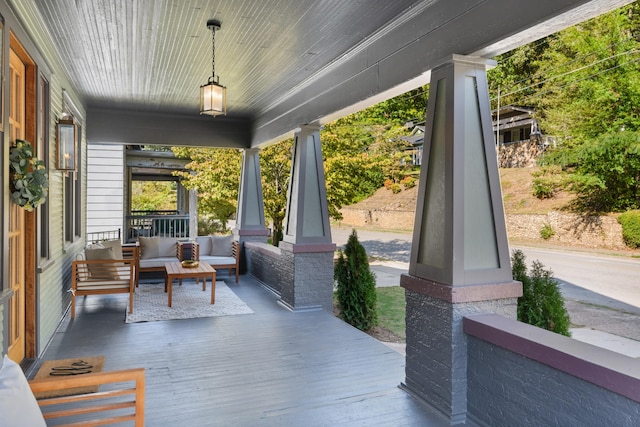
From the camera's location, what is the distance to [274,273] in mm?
7117

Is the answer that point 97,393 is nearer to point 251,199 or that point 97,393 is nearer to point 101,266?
point 101,266

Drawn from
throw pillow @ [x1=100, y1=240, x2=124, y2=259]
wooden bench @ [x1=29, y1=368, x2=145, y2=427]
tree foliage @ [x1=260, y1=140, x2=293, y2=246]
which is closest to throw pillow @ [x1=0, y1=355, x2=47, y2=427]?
wooden bench @ [x1=29, y1=368, x2=145, y2=427]

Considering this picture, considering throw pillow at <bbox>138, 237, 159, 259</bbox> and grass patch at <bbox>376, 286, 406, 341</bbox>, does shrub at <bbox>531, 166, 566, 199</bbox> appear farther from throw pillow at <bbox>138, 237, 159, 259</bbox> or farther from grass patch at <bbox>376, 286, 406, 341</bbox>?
throw pillow at <bbox>138, 237, 159, 259</bbox>

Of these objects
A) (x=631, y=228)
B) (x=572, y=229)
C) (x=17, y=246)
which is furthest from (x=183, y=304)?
(x=572, y=229)

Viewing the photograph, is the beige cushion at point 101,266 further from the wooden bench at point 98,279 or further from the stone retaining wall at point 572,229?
the stone retaining wall at point 572,229

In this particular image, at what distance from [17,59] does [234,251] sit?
537 cm

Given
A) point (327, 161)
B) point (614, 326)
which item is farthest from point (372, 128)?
point (614, 326)

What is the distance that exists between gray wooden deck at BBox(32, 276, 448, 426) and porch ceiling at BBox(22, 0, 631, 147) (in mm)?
2416

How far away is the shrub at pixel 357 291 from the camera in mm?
5832

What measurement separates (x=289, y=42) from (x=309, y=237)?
2557 millimetres

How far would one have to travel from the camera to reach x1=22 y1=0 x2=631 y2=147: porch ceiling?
2931mm

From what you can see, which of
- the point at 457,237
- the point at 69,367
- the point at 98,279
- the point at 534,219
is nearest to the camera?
the point at 457,237

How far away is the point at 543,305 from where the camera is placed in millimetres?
3531

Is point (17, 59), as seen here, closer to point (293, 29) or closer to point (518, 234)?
point (293, 29)
